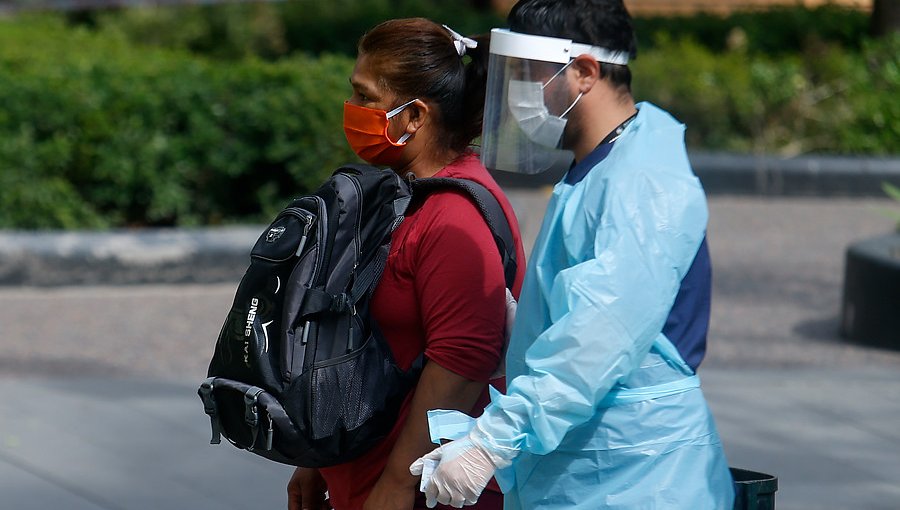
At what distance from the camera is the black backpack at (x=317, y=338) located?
2.28 metres

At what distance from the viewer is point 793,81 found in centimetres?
1126

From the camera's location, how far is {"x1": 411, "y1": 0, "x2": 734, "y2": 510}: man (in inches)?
78.3

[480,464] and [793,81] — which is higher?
[480,464]

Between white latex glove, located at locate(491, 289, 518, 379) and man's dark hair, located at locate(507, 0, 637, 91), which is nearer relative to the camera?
man's dark hair, located at locate(507, 0, 637, 91)

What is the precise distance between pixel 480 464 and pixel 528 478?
0.58 feet

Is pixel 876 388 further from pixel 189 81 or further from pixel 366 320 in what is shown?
pixel 189 81

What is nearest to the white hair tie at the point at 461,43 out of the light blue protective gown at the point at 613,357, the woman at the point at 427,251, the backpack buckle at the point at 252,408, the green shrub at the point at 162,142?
the woman at the point at 427,251

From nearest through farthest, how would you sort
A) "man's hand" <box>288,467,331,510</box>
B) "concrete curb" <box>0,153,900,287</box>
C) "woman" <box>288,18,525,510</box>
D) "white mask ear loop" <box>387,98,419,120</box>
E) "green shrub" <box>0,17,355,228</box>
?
"woman" <box>288,18,525,510</box> < "white mask ear loop" <box>387,98,419,120</box> < "man's hand" <box>288,467,331,510</box> < "concrete curb" <box>0,153,900,287</box> < "green shrub" <box>0,17,355,228</box>

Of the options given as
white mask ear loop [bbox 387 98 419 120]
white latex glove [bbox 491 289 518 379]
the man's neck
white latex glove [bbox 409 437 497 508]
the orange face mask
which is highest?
the man's neck

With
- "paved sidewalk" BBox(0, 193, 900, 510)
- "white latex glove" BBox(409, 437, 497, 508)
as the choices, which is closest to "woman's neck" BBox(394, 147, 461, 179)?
"white latex glove" BBox(409, 437, 497, 508)

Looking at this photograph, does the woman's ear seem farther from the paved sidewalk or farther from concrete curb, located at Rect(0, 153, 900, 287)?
concrete curb, located at Rect(0, 153, 900, 287)

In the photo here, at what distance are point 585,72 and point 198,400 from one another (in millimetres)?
3884

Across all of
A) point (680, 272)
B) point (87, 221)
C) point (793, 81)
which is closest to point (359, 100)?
point (680, 272)

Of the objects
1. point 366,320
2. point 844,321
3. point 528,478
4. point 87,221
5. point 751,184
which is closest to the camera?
point 528,478
